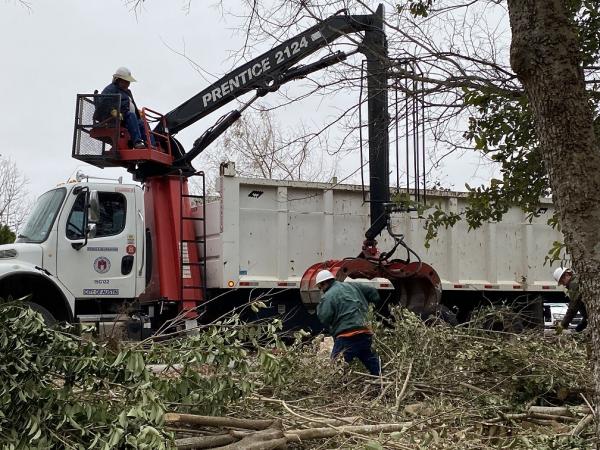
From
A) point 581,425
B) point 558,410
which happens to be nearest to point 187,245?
point 558,410

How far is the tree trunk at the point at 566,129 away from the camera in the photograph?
3.80 metres

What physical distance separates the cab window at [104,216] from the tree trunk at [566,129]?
7.27 m

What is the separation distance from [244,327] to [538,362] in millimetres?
2734

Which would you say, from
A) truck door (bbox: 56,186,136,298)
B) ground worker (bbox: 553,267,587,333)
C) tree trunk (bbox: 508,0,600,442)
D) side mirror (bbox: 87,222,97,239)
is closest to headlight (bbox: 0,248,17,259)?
truck door (bbox: 56,186,136,298)

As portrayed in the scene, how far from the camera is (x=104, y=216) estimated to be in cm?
1024

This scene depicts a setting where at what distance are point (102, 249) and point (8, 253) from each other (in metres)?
1.24

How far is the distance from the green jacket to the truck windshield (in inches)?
162

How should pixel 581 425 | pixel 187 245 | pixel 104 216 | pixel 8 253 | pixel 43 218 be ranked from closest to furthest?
1. pixel 581 425
2. pixel 8 253
3. pixel 43 218
4. pixel 104 216
5. pixel 187 245

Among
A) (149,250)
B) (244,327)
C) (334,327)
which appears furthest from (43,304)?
(244,327)

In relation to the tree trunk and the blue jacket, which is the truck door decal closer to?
the blue jacket

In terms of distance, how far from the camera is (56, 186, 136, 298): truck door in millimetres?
9898

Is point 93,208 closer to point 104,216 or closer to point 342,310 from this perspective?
point 104,216

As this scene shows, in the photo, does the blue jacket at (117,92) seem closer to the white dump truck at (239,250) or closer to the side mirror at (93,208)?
the white dump truck at (239,250)

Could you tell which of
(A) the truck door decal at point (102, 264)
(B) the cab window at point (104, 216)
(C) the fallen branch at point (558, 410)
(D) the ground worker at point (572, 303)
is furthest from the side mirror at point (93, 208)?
(C) the fallen branch at point (558, 410)
